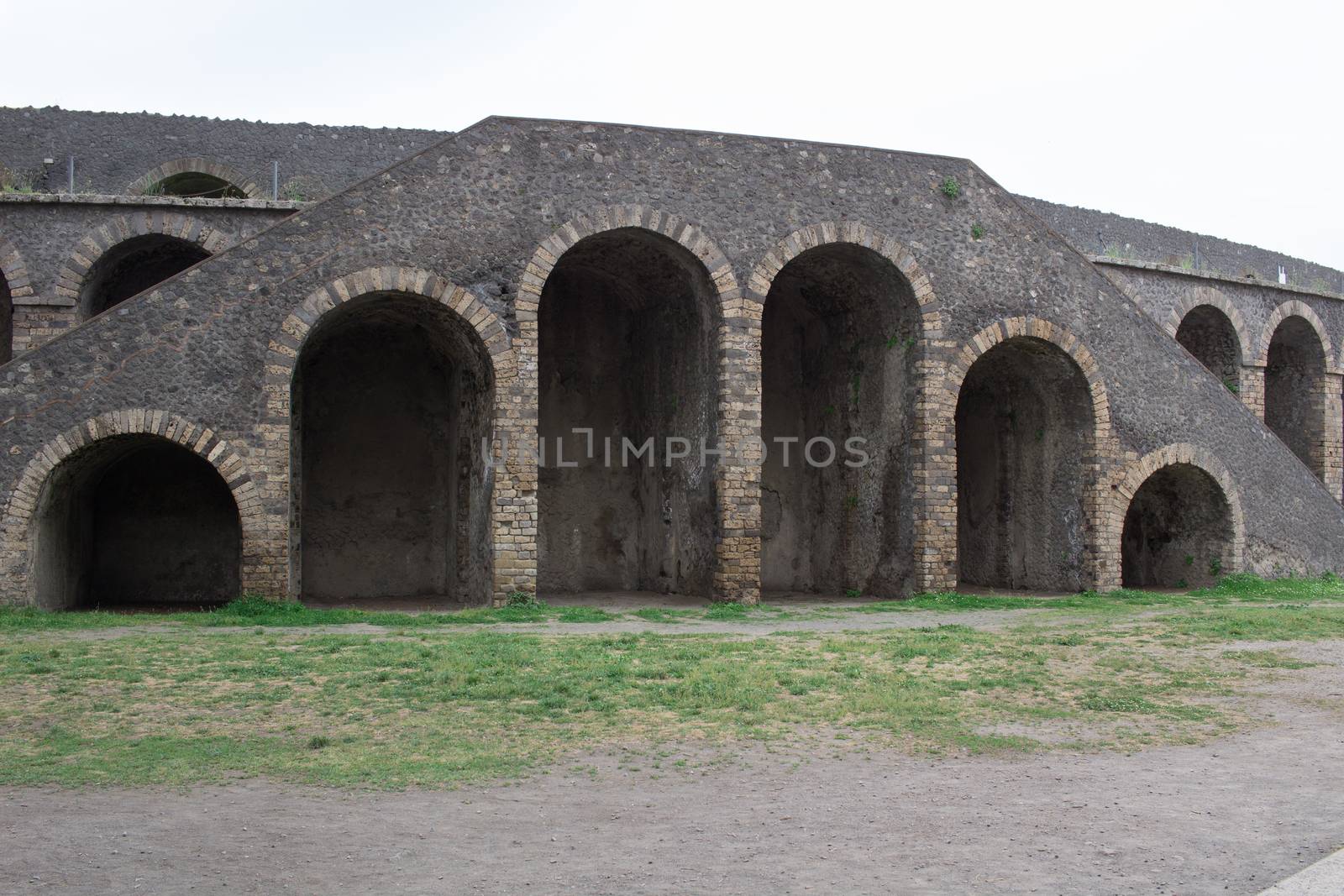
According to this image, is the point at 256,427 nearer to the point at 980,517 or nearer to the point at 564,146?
the point at 564,146

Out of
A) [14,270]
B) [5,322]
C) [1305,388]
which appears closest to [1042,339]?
[1305,388]

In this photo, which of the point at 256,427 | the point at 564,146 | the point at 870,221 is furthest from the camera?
the point at 870,221

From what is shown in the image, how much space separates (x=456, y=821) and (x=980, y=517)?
1360cm

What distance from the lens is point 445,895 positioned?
438 centimetres

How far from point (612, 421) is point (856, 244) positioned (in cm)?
453

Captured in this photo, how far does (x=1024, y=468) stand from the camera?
17.0 m

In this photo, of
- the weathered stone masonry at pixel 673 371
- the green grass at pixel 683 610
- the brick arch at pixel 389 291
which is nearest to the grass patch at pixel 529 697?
the green grass at pixel 683 610

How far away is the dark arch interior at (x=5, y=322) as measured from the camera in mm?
16203

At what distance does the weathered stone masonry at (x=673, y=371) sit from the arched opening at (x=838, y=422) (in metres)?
0.06

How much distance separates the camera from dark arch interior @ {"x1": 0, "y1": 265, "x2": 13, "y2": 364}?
53.2ft

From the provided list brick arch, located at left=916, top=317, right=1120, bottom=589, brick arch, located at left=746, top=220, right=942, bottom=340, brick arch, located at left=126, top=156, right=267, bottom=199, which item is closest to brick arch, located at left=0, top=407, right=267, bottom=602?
brick arch, located at left=746, top=220, right=942, bottom=340

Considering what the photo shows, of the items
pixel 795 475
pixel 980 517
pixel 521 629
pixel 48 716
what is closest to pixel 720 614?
pixel 521 629

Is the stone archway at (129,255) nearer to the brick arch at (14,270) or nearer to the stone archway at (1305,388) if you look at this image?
the brick arch at (14,270)

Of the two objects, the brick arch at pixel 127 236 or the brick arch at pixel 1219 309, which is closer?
the brick arch at pixel 127 236
